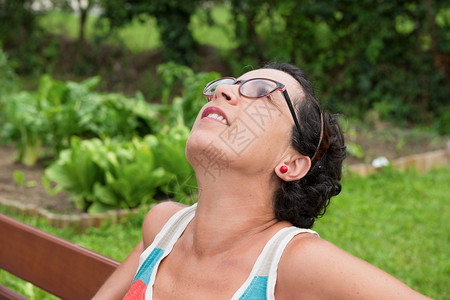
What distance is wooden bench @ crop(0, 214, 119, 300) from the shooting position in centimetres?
195

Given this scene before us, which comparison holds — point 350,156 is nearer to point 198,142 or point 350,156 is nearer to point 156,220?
point 156,220

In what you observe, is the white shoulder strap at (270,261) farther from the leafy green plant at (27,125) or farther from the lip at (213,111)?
the leafy green plant at (27,125)

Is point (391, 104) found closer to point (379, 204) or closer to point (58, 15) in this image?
point (379, 204)

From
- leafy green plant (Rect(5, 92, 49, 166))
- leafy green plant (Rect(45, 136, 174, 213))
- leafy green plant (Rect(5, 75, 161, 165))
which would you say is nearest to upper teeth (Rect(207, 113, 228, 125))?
leafy green plant (Rect(45, 136, 174, 213))

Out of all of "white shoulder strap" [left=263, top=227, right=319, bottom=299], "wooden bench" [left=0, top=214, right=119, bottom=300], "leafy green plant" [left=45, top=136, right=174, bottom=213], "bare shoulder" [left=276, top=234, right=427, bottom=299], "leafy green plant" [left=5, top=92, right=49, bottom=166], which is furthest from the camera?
"leafy green plant" [left=5, top=92, right=49, bottom=166]

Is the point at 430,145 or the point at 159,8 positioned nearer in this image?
the point at 430,145

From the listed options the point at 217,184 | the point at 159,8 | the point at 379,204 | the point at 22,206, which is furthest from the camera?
the point at 159,8

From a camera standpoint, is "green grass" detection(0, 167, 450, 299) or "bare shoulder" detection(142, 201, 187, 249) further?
"green grass" detection(0, 167, 450, 299)

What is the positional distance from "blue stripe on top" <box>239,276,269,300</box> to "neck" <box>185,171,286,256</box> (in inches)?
5.9

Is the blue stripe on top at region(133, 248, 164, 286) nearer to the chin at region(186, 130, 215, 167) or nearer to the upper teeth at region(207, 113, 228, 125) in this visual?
the chin at region(186, 130, 215, 167)

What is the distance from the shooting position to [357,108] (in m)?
8.95

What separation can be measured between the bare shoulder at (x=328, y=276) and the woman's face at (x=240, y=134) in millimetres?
248

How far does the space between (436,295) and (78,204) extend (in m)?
3.03

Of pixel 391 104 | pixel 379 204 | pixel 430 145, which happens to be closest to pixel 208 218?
pixel 379 204
